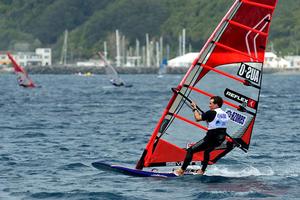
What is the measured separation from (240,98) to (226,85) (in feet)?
1.17

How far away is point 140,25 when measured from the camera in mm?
181250

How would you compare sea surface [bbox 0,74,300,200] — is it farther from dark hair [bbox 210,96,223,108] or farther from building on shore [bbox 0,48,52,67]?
building on shore [bbox 0,48,52,67]

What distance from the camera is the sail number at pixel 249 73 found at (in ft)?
63.7

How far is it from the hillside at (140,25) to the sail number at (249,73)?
153 m

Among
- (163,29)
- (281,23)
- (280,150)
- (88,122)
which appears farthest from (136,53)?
(280,150)

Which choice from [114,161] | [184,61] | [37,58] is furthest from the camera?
[37,58]

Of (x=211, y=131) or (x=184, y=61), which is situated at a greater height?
(x=211, y=131)

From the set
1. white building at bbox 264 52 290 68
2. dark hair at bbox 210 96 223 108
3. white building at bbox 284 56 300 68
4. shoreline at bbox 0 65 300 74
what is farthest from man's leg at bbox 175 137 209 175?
white building at bbox 284 56 300 68

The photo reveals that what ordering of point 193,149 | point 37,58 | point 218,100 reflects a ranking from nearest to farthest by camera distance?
point 218,100 < point 193,149 < point 37,58

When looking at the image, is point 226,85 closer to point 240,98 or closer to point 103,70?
point 240,98

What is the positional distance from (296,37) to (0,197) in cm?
16020

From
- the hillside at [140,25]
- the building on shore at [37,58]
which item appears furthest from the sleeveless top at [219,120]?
the building on shore at [37,58]

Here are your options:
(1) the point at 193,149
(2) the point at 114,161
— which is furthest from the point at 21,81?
(1) the point at 193,149

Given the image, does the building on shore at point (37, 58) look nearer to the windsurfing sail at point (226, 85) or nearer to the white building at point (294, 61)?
the white building at point (294, 61)
